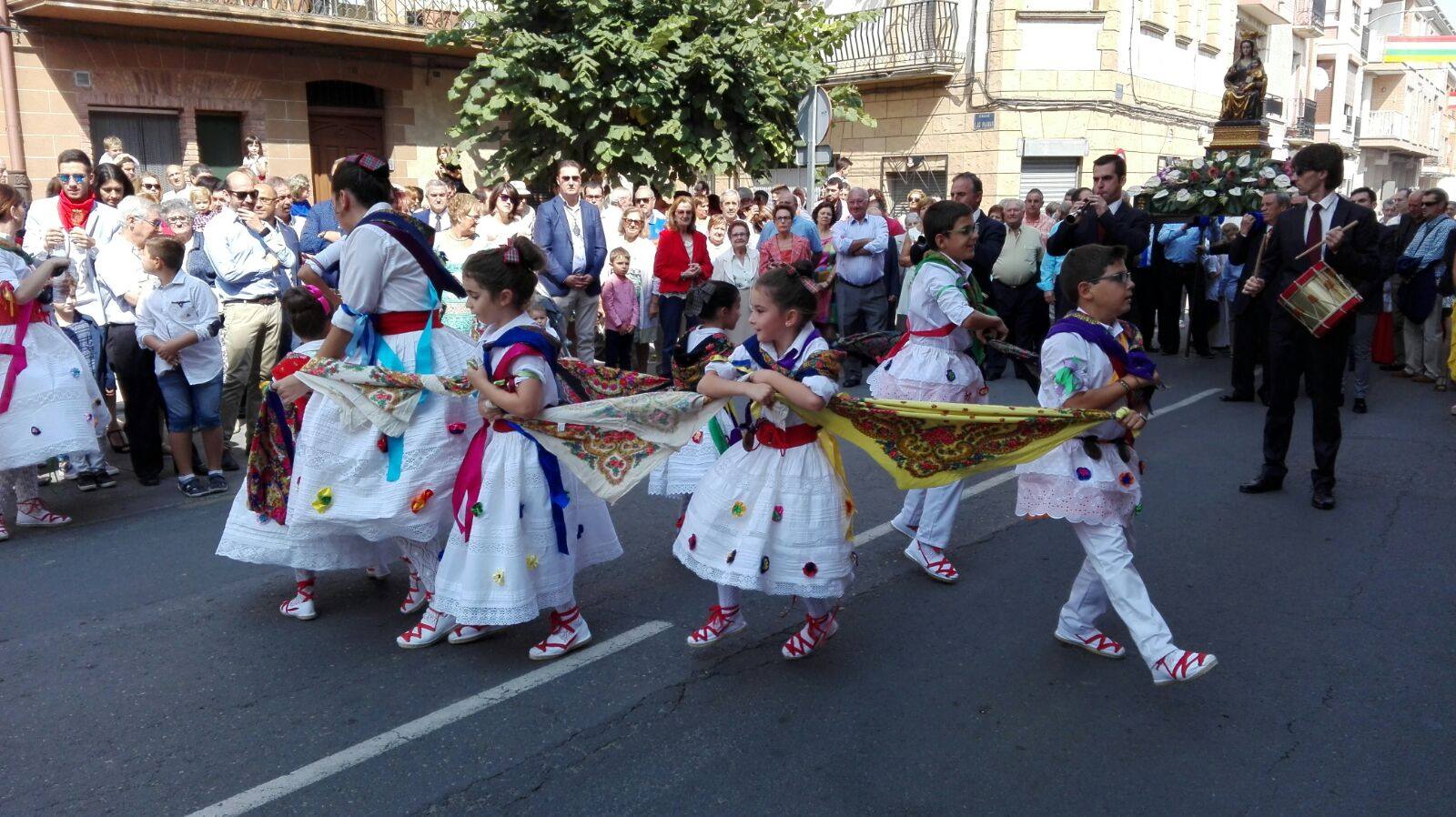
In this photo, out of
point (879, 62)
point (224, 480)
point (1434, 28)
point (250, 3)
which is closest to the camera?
point (224, 480)

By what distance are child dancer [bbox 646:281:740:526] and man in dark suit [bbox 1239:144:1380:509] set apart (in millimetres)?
3692

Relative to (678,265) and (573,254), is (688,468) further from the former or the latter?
(678,265)

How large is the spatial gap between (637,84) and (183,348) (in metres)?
8.19

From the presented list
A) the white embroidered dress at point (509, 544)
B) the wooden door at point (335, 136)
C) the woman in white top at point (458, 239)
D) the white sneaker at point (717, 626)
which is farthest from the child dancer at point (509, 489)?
the wooden door at point (335, 136)

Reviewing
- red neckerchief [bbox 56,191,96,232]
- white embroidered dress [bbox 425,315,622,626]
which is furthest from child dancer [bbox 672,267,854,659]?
red neckerchief [bbox 56,191,96,232]

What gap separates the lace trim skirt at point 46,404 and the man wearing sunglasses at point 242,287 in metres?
1.39

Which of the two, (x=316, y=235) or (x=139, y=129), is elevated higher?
(x=139, y=129)

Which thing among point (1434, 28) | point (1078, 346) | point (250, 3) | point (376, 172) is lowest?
point (1078, 346)

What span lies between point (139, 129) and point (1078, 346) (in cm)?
1536

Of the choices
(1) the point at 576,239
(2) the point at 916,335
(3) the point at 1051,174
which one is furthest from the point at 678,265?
(3) the point at 1051,174

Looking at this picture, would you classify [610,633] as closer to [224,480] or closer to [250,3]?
[224,480]

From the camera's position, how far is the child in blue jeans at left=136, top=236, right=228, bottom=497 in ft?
23.1

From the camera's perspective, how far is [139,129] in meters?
15.5

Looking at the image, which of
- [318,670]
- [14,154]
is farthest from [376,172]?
[14,154]
